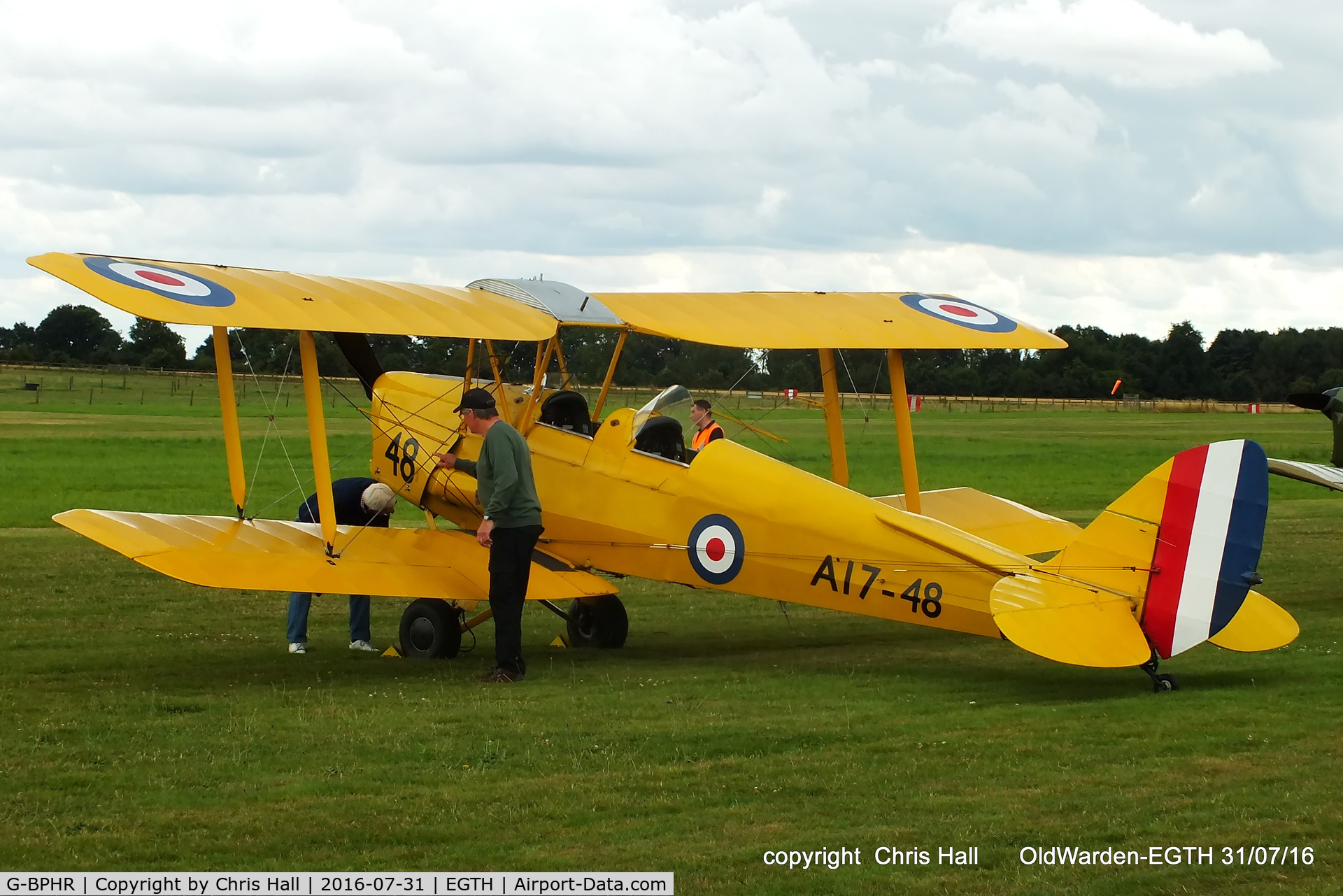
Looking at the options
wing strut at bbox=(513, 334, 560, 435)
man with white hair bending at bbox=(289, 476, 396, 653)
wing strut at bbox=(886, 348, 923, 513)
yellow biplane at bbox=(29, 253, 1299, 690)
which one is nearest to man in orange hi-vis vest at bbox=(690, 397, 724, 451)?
yellow biplane at bbox=(29, 253, 1299, 690)

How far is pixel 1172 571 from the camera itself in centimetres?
720

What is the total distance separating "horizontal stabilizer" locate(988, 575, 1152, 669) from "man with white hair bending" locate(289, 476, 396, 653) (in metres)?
4.13

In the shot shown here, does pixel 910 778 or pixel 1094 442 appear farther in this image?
pixel 1094 442

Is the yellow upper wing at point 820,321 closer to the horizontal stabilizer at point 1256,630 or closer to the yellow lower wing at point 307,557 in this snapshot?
the yellow lower wing at point 307,557

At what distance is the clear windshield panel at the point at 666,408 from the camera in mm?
9148

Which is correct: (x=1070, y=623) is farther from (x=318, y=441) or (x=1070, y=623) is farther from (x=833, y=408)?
(x=318, y=441)

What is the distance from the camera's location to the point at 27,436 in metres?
35.5

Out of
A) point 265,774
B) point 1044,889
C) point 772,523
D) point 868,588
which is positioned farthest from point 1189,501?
point 265,774

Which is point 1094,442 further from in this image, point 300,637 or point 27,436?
point 300,637

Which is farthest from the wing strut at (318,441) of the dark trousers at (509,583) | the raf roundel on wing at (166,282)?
the dark trousers at (509,583)

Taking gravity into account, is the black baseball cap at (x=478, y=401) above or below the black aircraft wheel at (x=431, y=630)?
above

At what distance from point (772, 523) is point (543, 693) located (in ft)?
5.68

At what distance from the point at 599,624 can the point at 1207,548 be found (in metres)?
4.22

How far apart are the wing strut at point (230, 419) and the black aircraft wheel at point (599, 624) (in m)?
2.39
